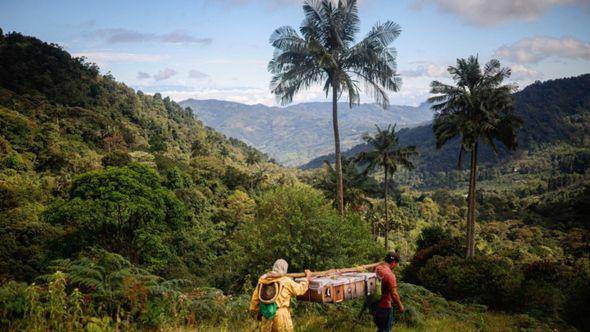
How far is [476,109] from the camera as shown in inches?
1069

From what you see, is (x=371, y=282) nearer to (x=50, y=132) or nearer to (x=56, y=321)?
(x=56, y=321)

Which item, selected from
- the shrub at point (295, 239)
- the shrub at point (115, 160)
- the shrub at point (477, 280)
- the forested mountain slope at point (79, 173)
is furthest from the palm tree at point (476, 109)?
the shrub at point (115, 160)

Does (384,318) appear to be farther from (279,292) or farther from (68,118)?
(68,118)

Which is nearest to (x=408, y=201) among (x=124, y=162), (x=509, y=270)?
(x=124, y=162)

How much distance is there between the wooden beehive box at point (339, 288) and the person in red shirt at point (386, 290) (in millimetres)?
163

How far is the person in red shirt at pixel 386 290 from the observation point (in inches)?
259

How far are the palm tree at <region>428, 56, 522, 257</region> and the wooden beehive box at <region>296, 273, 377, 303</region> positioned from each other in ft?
75.4

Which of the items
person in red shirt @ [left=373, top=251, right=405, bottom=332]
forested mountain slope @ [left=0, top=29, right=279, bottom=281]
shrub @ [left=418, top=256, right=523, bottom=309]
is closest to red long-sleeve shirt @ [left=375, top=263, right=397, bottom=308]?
person in red shirt @ [left=373, top=251, right=405, bottom=332]

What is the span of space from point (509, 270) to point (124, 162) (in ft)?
170

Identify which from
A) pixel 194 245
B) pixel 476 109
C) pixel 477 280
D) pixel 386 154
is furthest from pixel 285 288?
pixel 194 245

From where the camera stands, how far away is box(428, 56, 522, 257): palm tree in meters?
26.8

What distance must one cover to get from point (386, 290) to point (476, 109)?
23.7 meters

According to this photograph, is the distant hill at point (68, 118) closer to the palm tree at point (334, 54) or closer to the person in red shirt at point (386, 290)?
the palm tree at point (334, 54)

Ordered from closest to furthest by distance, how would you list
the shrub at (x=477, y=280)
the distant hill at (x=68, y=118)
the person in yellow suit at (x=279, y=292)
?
1. the person in yellow suit at (x=279, y=292)
2. the shrub at (x=477, y=280)
3. the distant hill at (x=68, y=118)
